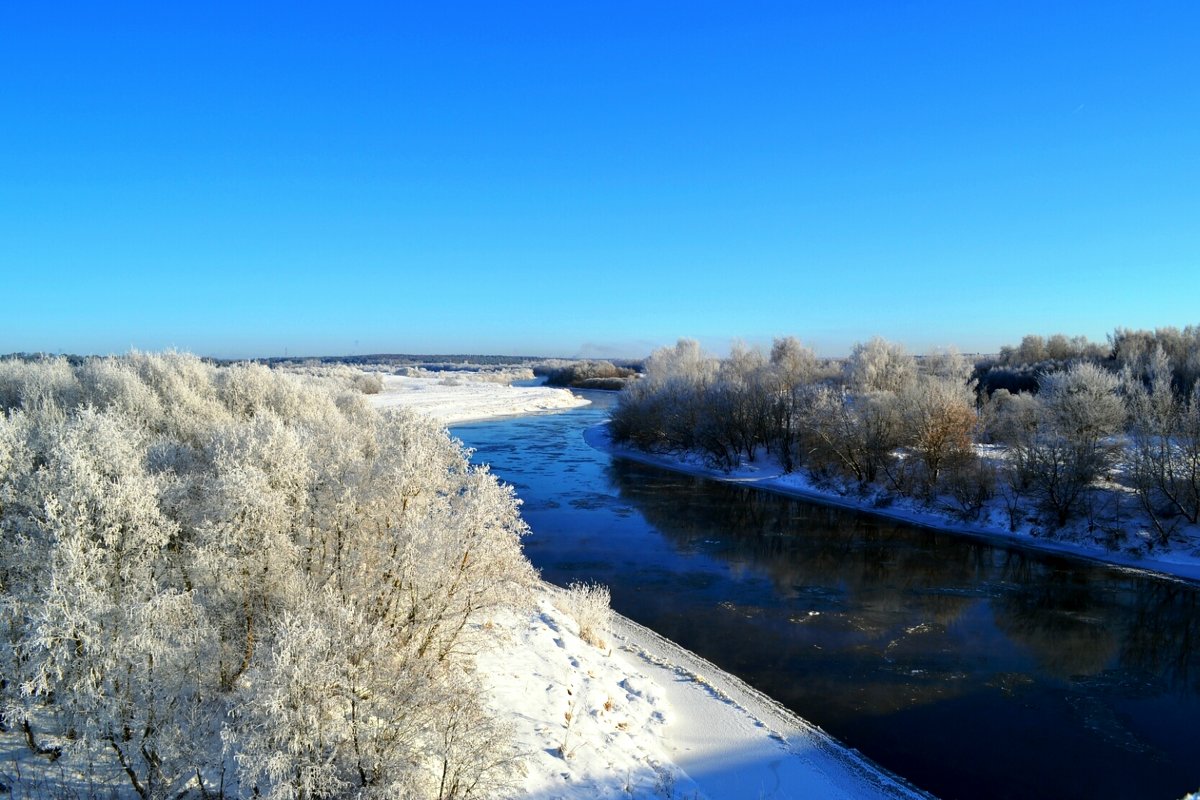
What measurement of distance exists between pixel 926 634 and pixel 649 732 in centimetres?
792

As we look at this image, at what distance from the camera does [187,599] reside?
7.02 metres

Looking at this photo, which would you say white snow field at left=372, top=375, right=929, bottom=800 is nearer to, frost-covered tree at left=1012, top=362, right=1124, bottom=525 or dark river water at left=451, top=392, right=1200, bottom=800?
dark river water at left=451, top=392, right=1200, bottom=800

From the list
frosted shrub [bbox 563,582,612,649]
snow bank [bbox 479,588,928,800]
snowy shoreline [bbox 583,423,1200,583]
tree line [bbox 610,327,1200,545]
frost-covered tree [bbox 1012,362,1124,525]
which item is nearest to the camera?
snow bank [bbox 479,588,928,800]

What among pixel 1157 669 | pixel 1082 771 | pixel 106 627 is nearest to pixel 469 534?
pixel 106 627

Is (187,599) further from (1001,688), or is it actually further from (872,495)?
(872,495)

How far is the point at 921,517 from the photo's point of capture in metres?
25.4

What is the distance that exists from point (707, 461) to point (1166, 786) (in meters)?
26.9

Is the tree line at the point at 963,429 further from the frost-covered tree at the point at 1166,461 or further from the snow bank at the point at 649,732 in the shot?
the snow bank at the point at 649,732

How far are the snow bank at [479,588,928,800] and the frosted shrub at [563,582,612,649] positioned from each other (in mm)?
274

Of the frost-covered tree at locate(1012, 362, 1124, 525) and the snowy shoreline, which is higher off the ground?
the frost-covered tree at locate(1012, 362, 1124, 525)

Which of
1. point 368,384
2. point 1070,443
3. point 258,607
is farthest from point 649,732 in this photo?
point 368,384

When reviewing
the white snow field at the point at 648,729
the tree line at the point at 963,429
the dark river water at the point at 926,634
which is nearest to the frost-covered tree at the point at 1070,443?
the tree line at the point at 963,429

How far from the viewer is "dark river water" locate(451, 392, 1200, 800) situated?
9.97 m

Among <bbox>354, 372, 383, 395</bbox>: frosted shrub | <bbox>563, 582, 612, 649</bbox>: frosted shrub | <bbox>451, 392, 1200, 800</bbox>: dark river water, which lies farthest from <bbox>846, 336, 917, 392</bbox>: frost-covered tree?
<bbox>354, 372, 383, 395</bbox>: frosted shrub
